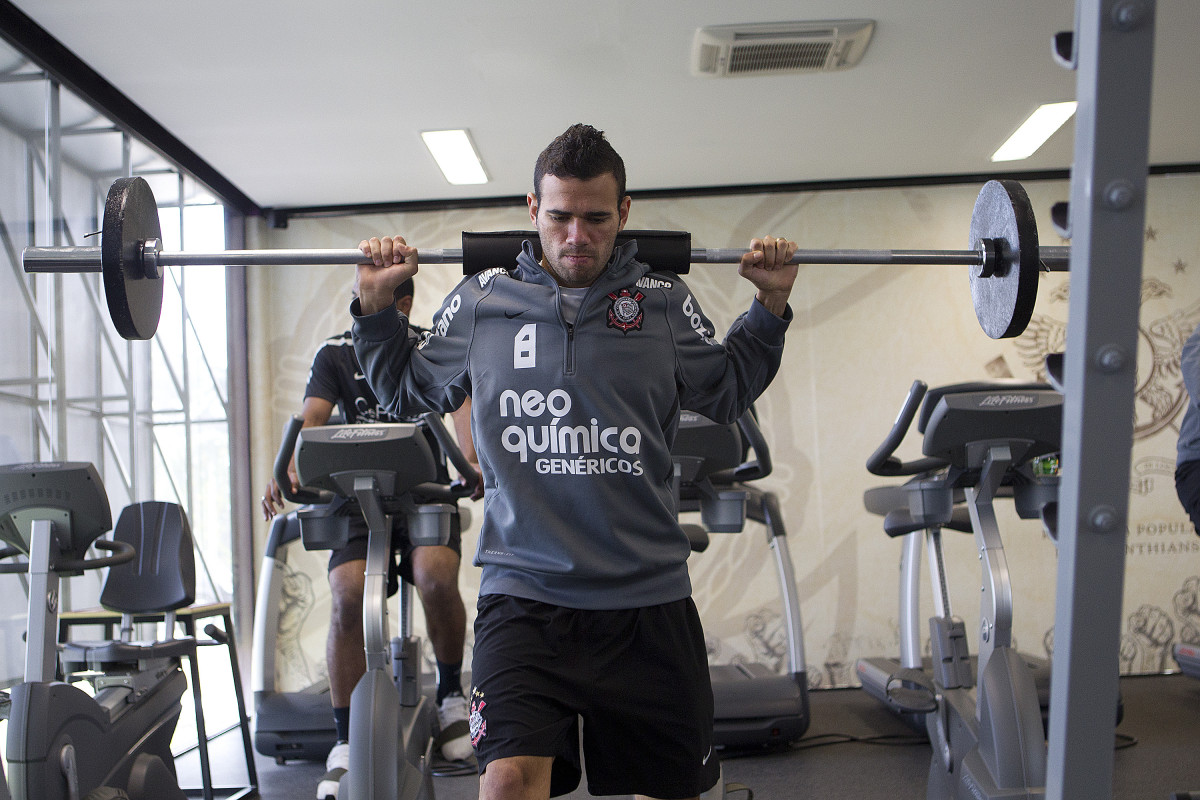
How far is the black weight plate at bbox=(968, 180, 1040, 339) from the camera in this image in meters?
1.61

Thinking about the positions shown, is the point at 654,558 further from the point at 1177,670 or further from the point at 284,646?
the point at 1177,670

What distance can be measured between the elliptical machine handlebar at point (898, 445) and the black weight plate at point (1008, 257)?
3.03ft

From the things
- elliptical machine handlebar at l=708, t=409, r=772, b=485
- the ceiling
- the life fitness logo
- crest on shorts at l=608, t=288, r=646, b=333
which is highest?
the ceiling

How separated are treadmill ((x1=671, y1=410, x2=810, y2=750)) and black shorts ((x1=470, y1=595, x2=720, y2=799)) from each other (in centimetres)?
170

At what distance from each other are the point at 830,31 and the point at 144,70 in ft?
8.90

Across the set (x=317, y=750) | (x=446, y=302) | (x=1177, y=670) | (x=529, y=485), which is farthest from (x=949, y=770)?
(x=1177, y=670)

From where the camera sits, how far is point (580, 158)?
5.37 feet

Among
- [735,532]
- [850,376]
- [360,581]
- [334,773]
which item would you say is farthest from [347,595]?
[850,376]

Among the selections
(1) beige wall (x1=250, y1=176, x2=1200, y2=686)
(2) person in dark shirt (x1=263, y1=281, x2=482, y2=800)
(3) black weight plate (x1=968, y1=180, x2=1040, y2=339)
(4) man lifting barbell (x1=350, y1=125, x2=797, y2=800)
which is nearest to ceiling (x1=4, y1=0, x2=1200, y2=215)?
(1) beige wall (x1=250, y1=176, x2=1200, y2=686)

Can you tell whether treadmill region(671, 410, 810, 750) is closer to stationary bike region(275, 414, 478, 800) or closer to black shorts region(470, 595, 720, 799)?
stationary bike region(275, 414, 478, 800)

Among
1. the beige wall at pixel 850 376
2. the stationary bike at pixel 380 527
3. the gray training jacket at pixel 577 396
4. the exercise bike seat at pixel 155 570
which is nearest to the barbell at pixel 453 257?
the gray training jacket at pixel 577 396

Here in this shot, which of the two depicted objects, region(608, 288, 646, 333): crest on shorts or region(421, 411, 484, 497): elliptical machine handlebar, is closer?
region(608, 288, 646, 333): crest on shorts

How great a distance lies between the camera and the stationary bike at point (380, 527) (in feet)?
7.73

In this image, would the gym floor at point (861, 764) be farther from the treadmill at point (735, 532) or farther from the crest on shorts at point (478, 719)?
the crest on shorts at point (478, 719)
